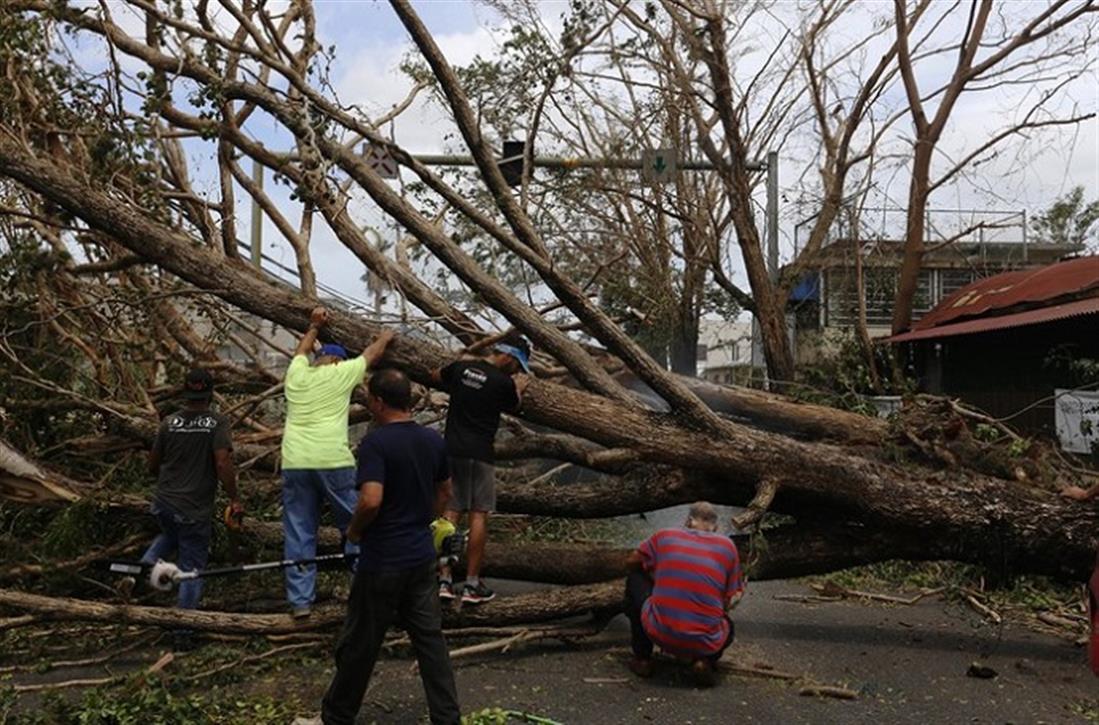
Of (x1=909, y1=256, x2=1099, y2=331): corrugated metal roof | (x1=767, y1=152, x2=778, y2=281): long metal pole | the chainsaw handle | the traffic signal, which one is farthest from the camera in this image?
(x1=767, y1=152, x2=778, y2=281): long metal pole

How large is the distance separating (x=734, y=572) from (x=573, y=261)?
11.3 meters

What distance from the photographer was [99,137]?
641cm

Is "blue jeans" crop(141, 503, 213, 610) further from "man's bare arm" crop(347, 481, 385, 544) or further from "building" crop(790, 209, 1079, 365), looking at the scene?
"building" crop(790, 209, 1079, 365)

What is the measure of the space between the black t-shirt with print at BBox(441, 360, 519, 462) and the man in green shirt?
1.76 ft

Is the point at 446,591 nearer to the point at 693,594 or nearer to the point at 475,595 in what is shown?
the point at 475,595

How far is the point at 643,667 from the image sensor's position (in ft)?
15.4

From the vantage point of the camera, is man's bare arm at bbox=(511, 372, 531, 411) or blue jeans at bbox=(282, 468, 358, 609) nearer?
blue jeans at bbox=(282, 468, 358, 609)

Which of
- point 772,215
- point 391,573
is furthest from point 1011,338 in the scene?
point 391,573

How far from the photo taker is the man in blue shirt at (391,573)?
3.75m

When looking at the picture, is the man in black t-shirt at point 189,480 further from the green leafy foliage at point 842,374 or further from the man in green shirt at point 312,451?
the green leafy foliage at point 842,374

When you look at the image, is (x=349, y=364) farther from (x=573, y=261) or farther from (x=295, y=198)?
(x=573, y=261)

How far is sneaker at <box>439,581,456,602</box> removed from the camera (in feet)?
16.2

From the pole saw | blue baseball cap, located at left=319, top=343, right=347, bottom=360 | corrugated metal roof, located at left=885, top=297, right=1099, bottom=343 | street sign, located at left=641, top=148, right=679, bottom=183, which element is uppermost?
street sign, located at left=641, top=148, right=679, bottom=183

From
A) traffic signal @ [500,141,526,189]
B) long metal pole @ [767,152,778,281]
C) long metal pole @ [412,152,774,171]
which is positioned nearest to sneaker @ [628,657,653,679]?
traffic signal @ [500,141,526,189]
